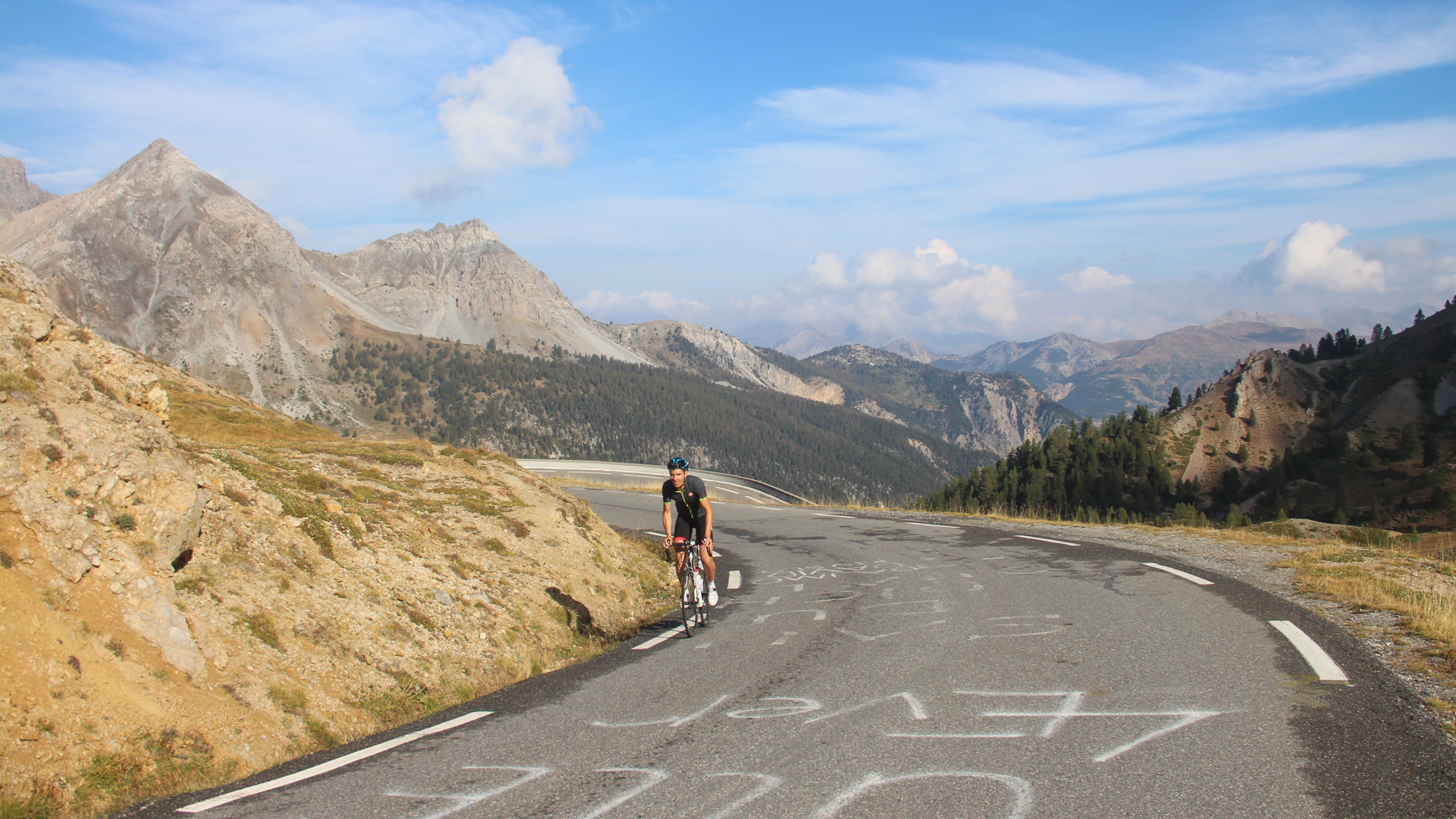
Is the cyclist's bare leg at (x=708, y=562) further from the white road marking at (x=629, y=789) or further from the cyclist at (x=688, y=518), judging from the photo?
the white road marking at (x=629, y=789)

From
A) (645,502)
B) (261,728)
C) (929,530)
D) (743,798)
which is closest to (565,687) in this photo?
(261,728)

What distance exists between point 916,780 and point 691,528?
6.02 metres

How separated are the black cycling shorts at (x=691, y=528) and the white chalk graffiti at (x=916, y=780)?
227 inches

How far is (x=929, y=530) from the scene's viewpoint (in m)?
19.6

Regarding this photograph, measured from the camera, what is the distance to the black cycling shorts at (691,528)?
10102mm

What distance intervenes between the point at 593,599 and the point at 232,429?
11.6 m

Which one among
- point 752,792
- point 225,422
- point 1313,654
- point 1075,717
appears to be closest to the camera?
point 752,792

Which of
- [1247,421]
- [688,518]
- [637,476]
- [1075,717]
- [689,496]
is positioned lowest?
[637,476]

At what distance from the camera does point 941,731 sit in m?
5.22

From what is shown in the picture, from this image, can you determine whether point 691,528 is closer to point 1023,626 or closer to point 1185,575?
point 1023,626

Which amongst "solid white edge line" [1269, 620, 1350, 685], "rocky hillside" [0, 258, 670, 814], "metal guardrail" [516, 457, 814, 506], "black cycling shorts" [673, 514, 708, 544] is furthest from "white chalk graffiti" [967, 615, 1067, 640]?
"metal guardrail" [516, 457, 814, 506]

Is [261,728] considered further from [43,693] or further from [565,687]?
[565,687]

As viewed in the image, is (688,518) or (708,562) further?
(688,518)

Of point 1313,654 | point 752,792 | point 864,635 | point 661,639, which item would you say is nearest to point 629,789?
point 752,792
